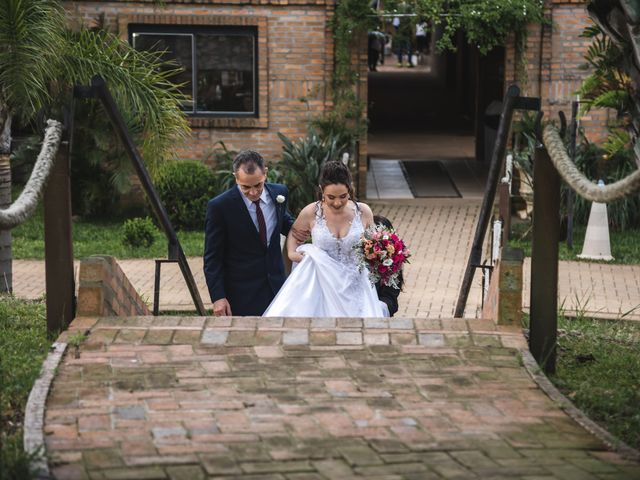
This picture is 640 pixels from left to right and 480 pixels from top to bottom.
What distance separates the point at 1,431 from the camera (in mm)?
5168

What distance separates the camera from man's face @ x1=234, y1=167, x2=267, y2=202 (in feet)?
26.5

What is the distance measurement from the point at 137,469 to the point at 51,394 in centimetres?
104

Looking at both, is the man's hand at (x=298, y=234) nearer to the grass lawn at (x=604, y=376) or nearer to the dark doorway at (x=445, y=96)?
the grass lawn at (x=604, y=376)

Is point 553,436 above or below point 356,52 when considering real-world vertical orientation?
below

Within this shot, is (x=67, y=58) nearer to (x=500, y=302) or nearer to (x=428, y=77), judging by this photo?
(x=500, y=302)

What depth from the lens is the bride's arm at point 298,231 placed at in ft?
28.8

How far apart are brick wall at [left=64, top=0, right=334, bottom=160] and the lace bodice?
8.99 meters

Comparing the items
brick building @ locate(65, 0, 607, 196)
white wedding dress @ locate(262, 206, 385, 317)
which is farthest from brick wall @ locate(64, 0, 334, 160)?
white wedding dress @ locate(262, 206, 385, 317)

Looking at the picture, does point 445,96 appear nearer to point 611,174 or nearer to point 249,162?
point 611,174

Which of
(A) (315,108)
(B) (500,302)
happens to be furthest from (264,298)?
(A) (315,108)

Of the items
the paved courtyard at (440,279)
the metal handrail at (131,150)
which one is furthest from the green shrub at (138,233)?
the metal handrail at (131,150)

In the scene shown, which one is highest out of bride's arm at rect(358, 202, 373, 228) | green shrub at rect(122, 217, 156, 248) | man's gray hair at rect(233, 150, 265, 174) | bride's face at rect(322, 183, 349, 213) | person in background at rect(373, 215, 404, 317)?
man's gray hair at rect(233, 150, 265, 174)

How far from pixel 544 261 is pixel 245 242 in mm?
2556

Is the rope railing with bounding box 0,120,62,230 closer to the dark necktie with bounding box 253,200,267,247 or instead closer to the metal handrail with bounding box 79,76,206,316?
the metal handrail with bounding box 79,76,206,316
